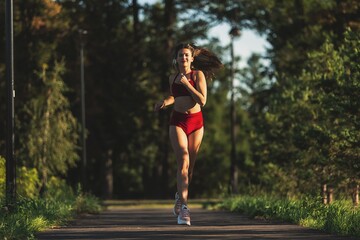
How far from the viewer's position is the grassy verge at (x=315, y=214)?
9992 mm

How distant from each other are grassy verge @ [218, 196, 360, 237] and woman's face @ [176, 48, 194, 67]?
106 inches

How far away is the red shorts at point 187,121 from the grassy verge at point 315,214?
196cm

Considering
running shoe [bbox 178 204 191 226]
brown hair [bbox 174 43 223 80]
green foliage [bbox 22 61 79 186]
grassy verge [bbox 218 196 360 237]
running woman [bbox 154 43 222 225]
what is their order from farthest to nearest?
1. green foliage [bbox 22 61 79 186]
2. brown hair [bbox 174 43 223 80]
3. running woman [bbox 154 43 222 225]
4. running shoe [bbox 178 204 191 226]
5. grassy verge [bbox 218 196 360 237]

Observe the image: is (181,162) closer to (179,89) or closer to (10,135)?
(179,89)

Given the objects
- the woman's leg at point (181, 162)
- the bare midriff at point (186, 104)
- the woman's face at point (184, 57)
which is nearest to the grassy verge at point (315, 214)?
the woman's leg at point (181, 162)

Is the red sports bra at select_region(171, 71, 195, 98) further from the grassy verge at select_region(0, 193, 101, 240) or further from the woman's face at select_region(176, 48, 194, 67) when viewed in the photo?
the grassy verge at select_region(0, 193, 101, 240)

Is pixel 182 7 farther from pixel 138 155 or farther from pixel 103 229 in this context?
pixel 103 229

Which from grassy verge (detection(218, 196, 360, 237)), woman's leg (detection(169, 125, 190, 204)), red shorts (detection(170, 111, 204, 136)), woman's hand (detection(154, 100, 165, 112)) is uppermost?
woman's hand (detection(154, 100, 165, 112))

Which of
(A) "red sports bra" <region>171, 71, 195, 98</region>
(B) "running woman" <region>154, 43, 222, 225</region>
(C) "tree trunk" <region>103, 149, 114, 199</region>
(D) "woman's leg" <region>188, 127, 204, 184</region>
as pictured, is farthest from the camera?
(C) "tree trunk" <region>103, 149, 114, 199</region>

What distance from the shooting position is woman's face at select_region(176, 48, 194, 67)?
11.7 metres

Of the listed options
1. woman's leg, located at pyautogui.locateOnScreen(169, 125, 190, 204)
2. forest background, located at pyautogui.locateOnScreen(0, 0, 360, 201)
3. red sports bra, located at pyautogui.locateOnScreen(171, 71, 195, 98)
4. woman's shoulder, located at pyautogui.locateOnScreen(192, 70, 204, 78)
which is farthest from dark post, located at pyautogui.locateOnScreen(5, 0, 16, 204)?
forest background, located at pyautogui.locateOnScreen(0, 0, 360, 201)

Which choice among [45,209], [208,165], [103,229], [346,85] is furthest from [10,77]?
[208,165]

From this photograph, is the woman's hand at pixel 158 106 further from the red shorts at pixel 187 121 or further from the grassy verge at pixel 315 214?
the grassy verge at pixel 315 214

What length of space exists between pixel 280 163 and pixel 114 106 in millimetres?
21753
